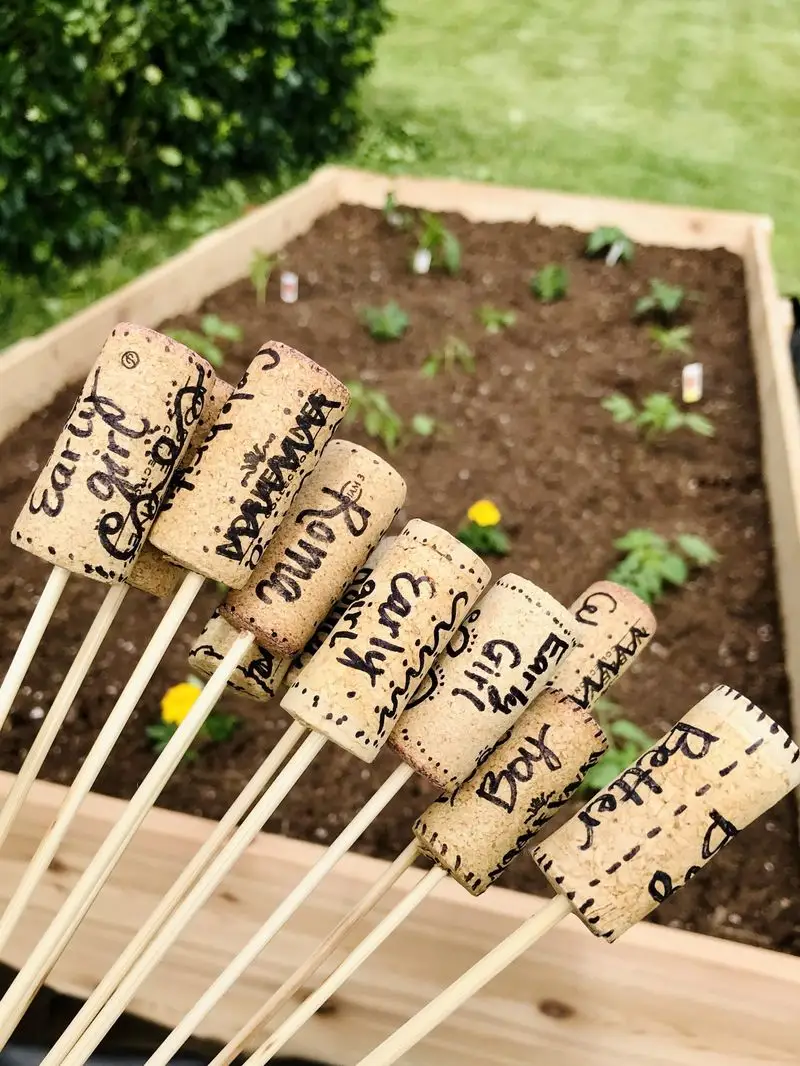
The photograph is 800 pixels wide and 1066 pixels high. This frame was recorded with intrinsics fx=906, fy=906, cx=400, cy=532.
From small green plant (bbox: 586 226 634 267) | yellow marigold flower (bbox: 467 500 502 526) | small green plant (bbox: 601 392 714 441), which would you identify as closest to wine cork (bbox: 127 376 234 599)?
yellow marigold flower (bbox: 467 500 502 526)

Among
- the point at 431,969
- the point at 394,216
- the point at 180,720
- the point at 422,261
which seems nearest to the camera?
the point at 431,969

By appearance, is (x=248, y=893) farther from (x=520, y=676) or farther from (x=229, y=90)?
(x=229, y=90)

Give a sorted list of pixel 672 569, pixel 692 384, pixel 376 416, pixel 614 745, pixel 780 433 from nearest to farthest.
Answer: pixel 614 745 < pixel 672 569 < pixel 780 433 < pixel 376 416 < pixel 692 384

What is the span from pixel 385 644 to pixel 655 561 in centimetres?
110

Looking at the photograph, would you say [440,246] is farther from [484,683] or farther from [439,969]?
[484,683]

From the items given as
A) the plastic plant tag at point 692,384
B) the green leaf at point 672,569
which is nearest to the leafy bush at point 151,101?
the plastic plant tag at point 692,384

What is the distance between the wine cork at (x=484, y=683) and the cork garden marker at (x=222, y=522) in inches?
5.9

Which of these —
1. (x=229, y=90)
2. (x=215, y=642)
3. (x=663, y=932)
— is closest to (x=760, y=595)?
(x=663, y=932)

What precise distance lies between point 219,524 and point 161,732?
0.80 metres

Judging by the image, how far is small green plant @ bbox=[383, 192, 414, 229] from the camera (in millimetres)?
2531

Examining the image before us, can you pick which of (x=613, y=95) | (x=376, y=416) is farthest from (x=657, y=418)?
(x=613, y=95)

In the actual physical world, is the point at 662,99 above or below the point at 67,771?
above

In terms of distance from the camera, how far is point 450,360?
211 centimetres

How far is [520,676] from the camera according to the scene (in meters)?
0.68
